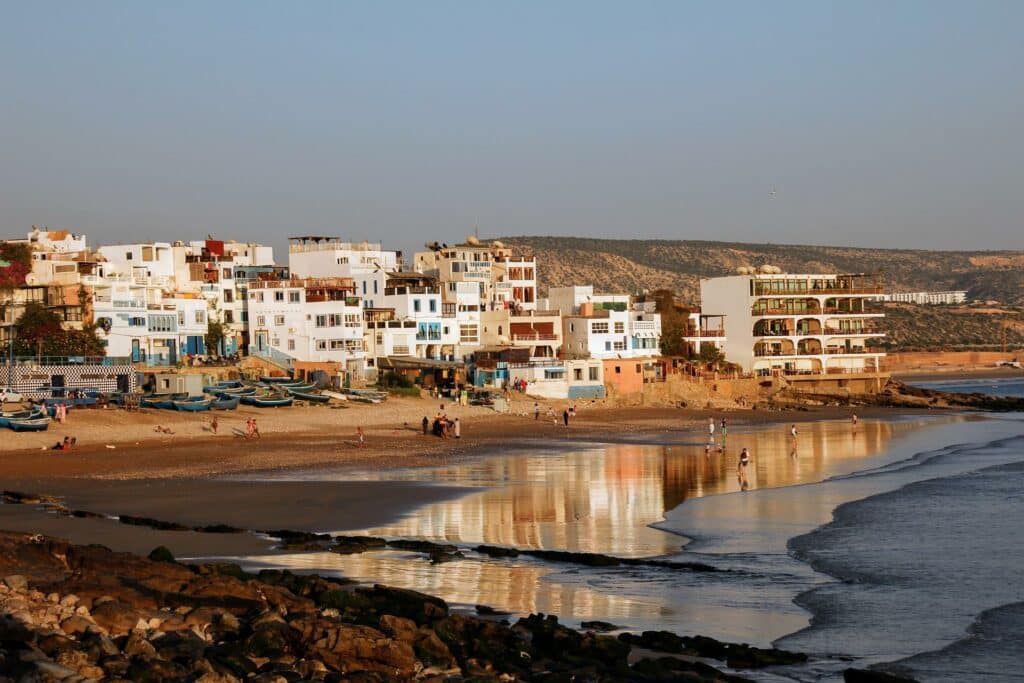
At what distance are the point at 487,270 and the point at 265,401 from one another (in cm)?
2523

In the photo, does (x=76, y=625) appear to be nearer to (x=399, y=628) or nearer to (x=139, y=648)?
(x=139, y=648)

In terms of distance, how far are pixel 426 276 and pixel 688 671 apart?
6270cm

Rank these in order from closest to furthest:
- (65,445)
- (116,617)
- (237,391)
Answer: (116,617) → (65,445) → (237,391)

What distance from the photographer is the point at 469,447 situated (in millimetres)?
48656

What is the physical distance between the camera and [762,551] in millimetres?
26359

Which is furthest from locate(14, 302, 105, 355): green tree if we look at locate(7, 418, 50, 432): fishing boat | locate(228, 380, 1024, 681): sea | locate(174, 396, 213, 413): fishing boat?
locate(228, 380, 1024, 681): sea

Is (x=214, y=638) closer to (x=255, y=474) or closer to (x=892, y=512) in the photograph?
(x=892, y=512)

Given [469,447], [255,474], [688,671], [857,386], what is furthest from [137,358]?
[688,671]

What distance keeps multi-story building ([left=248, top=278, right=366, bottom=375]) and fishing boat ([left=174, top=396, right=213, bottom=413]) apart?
48.8ft

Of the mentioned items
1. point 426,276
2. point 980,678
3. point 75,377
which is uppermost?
point 426,276

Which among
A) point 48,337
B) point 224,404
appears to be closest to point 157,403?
point 224,404

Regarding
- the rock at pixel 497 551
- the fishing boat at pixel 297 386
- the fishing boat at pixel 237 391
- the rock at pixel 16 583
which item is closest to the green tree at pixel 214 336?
the fishing boat at pixel 297 386

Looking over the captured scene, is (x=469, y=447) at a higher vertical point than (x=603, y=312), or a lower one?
lower

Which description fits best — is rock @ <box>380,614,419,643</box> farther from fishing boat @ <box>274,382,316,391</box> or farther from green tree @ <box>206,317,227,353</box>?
green tree @ <box>206,317,227,353</box>
